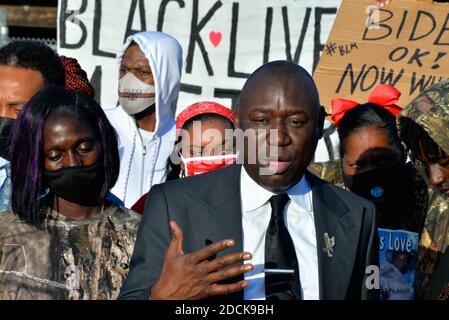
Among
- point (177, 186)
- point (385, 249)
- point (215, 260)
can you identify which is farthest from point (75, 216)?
point (385, 249)

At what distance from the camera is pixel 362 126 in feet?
16.0

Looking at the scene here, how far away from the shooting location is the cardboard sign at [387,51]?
→ 7141 millimetres

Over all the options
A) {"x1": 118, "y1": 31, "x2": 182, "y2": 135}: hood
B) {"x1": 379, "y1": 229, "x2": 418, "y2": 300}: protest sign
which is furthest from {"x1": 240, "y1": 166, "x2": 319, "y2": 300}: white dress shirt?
{"x1": 118, "y1": 31, "x2": 182, "y2": 135}: hood

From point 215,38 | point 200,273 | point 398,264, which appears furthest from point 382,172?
point 215,38

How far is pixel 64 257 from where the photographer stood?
346 cm

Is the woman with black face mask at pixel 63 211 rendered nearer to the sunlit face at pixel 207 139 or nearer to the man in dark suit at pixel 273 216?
the man in dark suit at pixel 273 216

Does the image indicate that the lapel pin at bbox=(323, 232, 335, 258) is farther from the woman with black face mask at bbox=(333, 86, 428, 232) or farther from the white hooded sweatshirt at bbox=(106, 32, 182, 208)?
the white hooded sweatshirt at bbox=(106, 32, 182, 208)

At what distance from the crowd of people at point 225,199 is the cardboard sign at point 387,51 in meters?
2.13

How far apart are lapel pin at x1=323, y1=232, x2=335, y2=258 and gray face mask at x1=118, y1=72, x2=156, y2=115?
285cm

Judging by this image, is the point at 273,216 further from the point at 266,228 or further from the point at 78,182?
the point at 78,182

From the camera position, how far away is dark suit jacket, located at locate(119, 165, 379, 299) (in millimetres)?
2912

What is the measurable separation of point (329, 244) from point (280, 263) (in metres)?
0.19

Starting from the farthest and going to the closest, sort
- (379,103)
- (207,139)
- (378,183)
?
(379,103) → (207,139) → (378,183)

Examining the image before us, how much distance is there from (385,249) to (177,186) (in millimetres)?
1578
